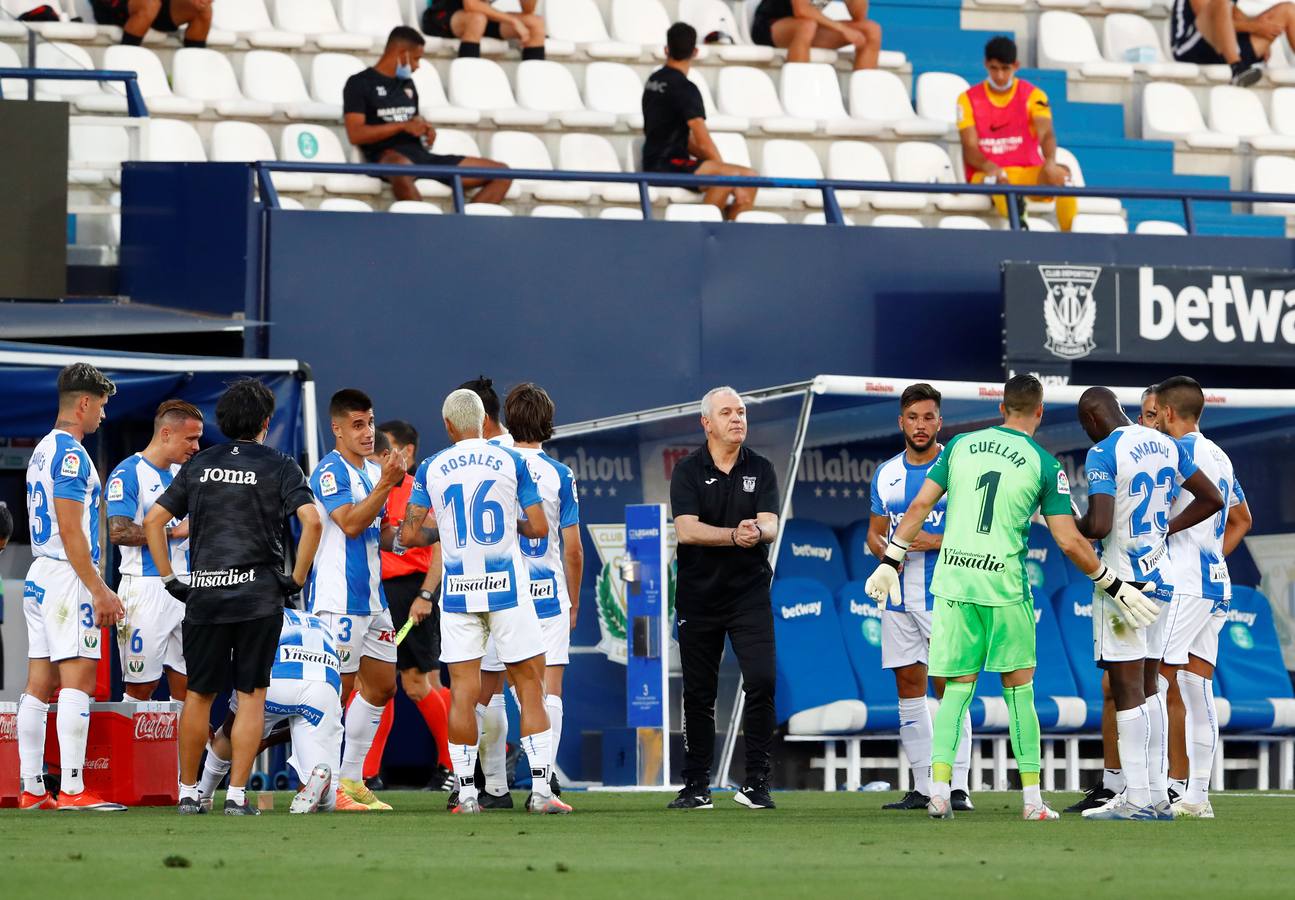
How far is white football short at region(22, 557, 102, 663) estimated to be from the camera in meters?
10.0

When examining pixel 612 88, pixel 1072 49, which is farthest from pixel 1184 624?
pixel 1072 49

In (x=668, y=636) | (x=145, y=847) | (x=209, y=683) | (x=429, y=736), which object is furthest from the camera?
(x=429, y=736)

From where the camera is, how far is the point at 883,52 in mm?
19188

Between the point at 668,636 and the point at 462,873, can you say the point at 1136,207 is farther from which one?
the point at 462,873

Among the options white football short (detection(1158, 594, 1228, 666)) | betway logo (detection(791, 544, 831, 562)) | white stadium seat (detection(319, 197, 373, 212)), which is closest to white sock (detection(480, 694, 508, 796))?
white football short (detection(1158, 594, 1228, 666))

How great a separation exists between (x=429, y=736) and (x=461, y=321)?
2763 mm

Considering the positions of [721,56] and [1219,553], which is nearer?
[1219,553]

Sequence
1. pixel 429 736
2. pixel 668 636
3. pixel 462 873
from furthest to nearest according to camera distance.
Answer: pixel 429 736
pixel 668 636
pixel 462 873

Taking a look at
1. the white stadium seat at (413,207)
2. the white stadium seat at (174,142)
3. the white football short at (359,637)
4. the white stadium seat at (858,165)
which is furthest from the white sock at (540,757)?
the white stadium seat at (858,165)

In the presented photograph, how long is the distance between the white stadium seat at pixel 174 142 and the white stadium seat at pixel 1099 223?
680cm

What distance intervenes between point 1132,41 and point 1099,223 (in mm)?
3928

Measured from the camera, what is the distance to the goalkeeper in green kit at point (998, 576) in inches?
348

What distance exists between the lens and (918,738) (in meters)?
10.3

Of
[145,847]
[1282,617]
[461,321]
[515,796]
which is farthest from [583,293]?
[145,847]
